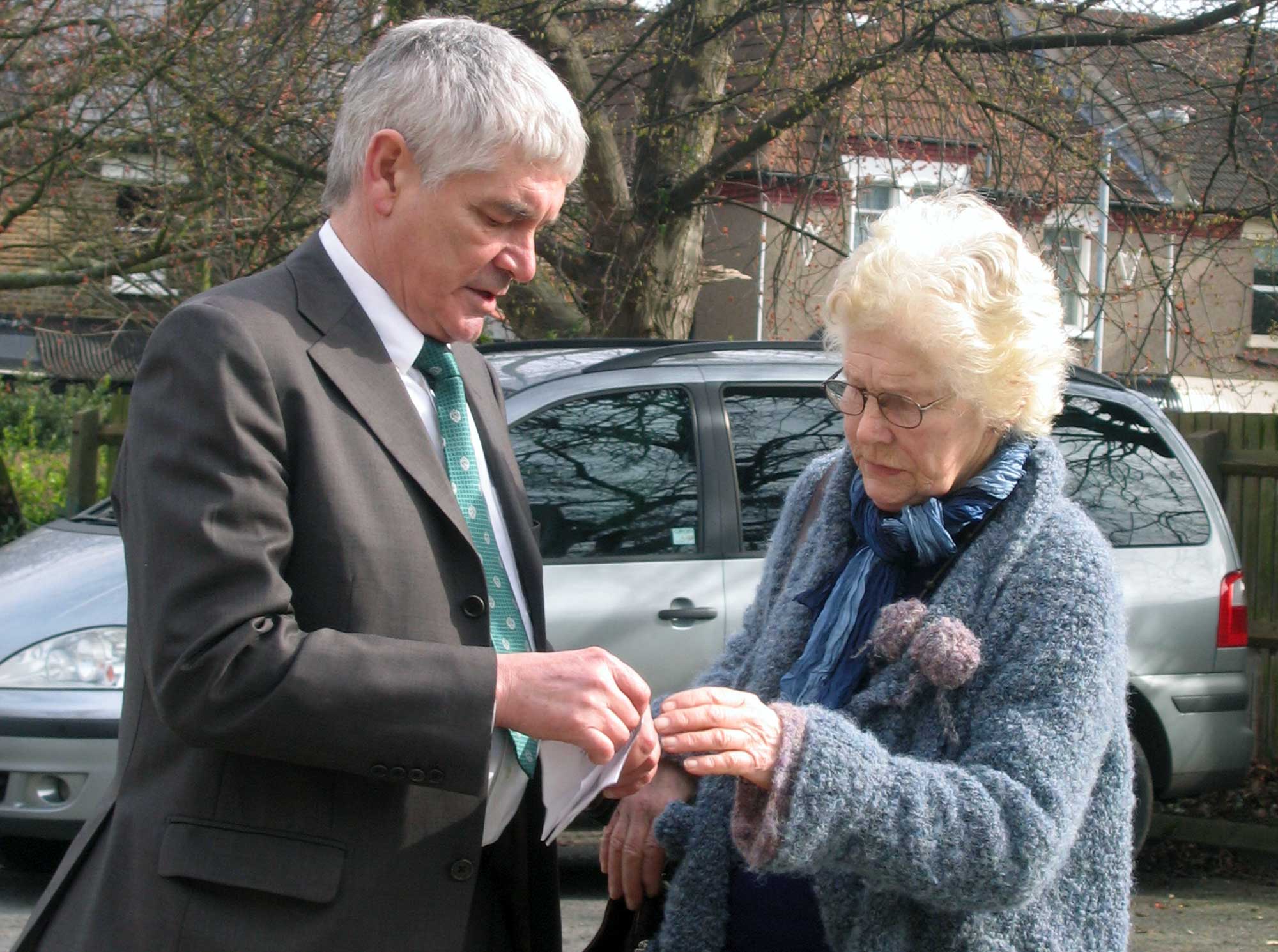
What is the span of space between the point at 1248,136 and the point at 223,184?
5.40m

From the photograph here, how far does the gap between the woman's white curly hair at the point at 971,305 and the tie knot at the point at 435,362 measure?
63 centimetres

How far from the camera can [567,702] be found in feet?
5.65

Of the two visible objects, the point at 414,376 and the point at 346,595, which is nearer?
the point at 346,595

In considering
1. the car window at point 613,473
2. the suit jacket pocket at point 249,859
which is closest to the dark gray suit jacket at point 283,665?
the suit jacket pocket at point 249,859

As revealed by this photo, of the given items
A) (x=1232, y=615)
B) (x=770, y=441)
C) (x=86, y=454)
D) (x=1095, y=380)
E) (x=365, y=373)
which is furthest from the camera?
(x=86, y=454)

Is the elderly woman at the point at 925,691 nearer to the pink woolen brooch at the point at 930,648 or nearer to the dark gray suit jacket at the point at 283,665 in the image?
the pink woolen brooch at the point at 930,648

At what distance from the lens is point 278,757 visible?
165cm

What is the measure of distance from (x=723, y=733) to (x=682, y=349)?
3.44 m

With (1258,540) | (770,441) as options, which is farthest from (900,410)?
(1258,540)

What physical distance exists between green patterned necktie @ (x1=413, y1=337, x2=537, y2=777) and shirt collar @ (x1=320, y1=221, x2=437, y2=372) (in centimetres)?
3

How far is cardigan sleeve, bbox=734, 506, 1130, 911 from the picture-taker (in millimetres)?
1789

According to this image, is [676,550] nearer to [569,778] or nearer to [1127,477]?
[1127,477]

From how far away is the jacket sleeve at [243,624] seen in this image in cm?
163

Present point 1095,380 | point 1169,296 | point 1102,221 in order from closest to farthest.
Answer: point 1095,380 < point 1169,296 < point 1102,221
